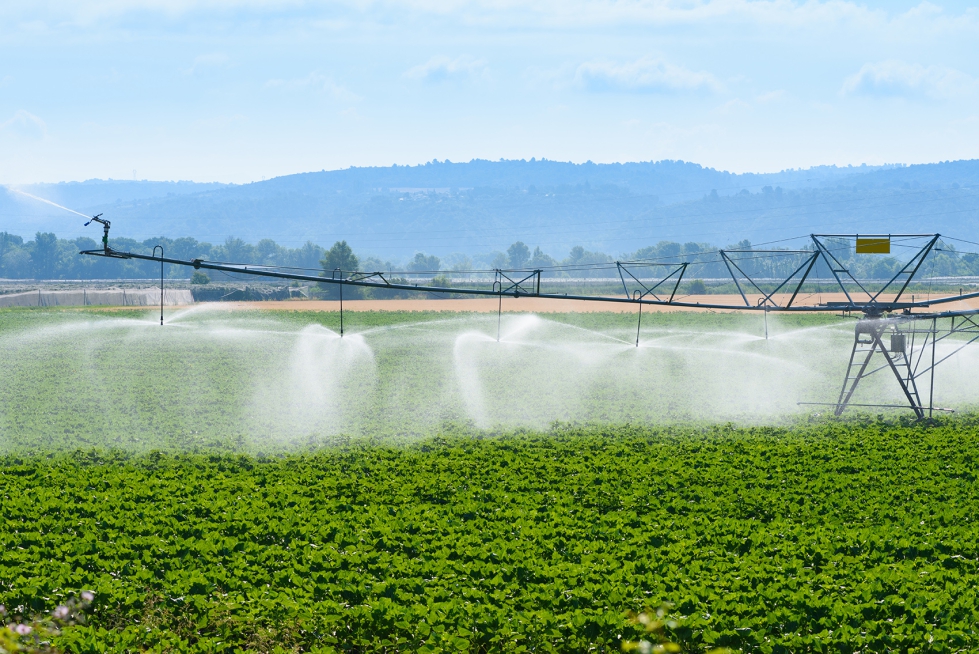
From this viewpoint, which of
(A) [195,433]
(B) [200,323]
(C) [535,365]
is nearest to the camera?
(A) [195,433]

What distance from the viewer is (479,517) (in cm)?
1700

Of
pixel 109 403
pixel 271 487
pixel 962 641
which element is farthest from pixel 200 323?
pixel 962 641

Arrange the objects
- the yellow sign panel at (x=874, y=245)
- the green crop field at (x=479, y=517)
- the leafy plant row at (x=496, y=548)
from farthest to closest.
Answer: the yellow sign panel at (x=874, y=245)
the green crop field at (x=479, y=517)
the leafy plant row at (x=496, y=548)

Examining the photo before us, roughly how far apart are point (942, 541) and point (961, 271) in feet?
562

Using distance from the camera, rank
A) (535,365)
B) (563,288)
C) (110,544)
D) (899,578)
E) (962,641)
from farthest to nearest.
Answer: (563,288)
(535,365)
(110,544)
(899,578)
(962,641)

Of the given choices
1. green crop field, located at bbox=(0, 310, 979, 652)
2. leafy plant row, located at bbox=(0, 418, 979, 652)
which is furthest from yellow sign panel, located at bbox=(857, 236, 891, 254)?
leafy plant row, located at bbox=(0, 418, 979, 652)

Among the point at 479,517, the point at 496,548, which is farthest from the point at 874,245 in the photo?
the point at 496,548

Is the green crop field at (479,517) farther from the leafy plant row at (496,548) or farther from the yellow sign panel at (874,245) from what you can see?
the yellow sign panel at (874,245)

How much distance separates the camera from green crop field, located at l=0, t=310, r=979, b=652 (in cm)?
1216

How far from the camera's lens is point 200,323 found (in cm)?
7444

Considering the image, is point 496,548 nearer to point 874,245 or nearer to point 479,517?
point 479,517

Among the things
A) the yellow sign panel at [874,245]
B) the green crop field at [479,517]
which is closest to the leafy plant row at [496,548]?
the green crop field at [479,517]

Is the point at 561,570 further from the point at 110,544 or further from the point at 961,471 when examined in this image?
the point at 961,471

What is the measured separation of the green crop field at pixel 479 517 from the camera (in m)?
12.2
